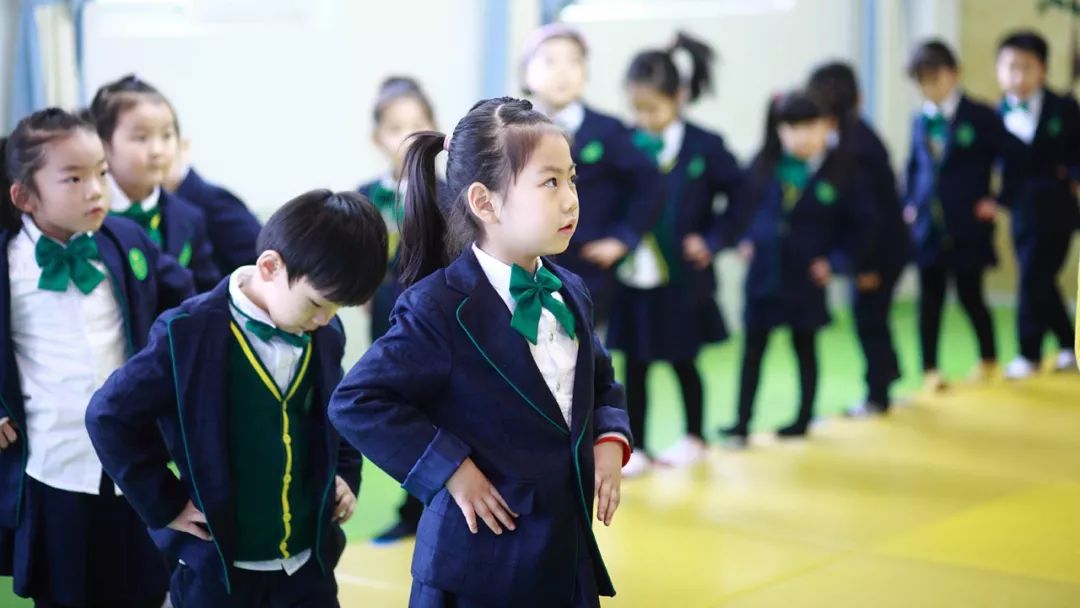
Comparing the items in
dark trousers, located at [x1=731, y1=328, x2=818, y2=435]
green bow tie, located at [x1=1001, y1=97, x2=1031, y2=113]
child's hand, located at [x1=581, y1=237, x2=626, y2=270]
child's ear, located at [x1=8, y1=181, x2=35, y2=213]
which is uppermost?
green bow tie, located at [x1=1001, y1=97, x2=1031, y2=113]

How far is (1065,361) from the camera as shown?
7293 millimetres

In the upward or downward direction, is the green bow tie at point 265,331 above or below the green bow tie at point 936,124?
below

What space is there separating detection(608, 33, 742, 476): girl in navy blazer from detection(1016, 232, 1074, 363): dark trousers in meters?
2.25

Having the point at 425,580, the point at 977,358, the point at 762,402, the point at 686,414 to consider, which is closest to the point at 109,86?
the point at 425,580

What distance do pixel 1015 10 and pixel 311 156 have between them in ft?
19.4

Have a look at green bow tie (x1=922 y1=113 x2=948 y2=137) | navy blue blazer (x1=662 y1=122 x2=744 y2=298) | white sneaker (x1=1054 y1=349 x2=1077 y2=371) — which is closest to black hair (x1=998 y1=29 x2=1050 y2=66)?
green bow tie (x1=922 y1=113 x2=948 y2=137)

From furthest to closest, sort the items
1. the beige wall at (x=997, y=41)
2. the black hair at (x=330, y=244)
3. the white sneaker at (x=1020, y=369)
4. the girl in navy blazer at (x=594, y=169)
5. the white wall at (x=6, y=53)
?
the beige wall at (x=997, y=41) < the white sneaker at (x=1020, y=369) < the white wall at (x=6, y=53) < the girl in navy blazer at (x=594, y=169) < the black hair at (x=330, y=244)

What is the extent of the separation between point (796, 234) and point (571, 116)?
1.23m

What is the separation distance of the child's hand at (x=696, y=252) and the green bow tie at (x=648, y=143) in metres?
0.34

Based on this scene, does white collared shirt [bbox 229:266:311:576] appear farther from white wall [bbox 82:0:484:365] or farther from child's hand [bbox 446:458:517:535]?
white wall [bbox 82:0:484:365]

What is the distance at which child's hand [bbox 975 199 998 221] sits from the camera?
6.79 m

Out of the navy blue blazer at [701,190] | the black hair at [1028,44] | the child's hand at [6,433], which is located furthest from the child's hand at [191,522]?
the black hair at [1028,44]

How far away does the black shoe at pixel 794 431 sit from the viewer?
5922mm

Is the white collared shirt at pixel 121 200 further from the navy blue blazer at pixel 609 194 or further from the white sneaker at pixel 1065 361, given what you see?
the white sneaker at pixel 1065 361
